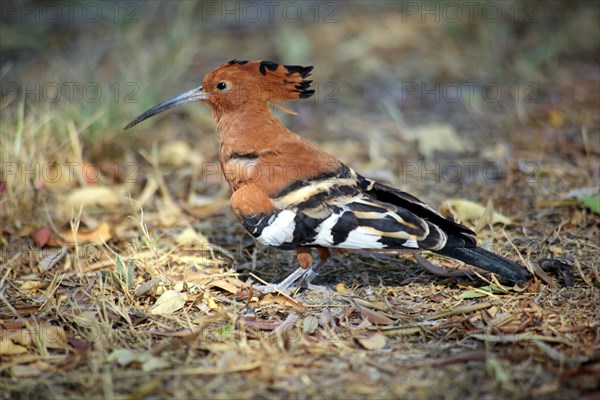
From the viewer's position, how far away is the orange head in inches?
162

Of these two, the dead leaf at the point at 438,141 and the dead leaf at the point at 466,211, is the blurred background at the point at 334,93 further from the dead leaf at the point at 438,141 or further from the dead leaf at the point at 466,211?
the dead leaf at the point at 466,211

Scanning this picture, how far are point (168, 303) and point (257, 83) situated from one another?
1.43 meters

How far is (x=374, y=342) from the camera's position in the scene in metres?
3.13

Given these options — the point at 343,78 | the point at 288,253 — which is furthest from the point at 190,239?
the point at 343,78

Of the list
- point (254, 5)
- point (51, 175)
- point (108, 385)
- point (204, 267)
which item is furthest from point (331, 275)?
point (254, 5)

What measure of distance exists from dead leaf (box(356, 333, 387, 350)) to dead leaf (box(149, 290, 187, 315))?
38.7 inches

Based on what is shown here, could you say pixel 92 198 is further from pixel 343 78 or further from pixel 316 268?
pixel 343 78

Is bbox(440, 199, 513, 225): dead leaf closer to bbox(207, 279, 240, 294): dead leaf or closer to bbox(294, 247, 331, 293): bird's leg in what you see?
bbox(294, 247, 331, 293): bird's leg

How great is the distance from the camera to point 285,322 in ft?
11.0

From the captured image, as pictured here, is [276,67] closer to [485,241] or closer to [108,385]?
[485,241]

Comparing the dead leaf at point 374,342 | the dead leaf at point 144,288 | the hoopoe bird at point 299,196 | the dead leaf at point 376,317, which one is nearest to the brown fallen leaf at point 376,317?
the dead leaf at point 376,317

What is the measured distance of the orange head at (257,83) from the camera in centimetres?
411

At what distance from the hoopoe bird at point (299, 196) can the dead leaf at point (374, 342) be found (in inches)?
22.1

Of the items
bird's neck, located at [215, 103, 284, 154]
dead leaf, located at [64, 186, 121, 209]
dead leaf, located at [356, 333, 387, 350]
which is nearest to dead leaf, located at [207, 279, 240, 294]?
bird's neck, located at [215, 103, 284, 154]
